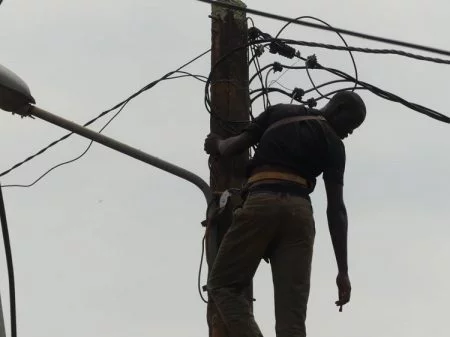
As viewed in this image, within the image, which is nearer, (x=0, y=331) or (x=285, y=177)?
(x=0, y=331)

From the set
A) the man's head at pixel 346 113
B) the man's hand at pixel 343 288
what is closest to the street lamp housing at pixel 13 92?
the man's head at pixel 346 113

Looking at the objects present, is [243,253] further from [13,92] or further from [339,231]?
[13,92]

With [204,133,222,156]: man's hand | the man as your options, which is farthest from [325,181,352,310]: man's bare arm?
[204,133,222,156]: man's hand

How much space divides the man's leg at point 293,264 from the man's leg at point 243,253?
0.27 ft

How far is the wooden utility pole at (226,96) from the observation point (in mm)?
8445

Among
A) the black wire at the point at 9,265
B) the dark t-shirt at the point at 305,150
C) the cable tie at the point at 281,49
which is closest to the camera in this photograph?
the black wire at the point at 9,265

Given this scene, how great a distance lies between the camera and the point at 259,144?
26.7 feet

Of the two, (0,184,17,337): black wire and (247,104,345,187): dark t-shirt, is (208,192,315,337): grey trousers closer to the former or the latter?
(247,104,345,187): dark t-shirt

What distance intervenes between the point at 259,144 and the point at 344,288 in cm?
100

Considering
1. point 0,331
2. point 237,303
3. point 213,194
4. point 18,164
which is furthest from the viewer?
point 18,164

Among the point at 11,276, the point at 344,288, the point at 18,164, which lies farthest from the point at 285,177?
the point at 18,164

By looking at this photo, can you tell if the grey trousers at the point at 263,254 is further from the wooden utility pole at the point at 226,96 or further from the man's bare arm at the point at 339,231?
the wooden utility pole at the point at 226,96

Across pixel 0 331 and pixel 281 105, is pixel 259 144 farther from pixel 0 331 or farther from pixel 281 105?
pixel 0 331

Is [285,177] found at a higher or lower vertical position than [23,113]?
lower
